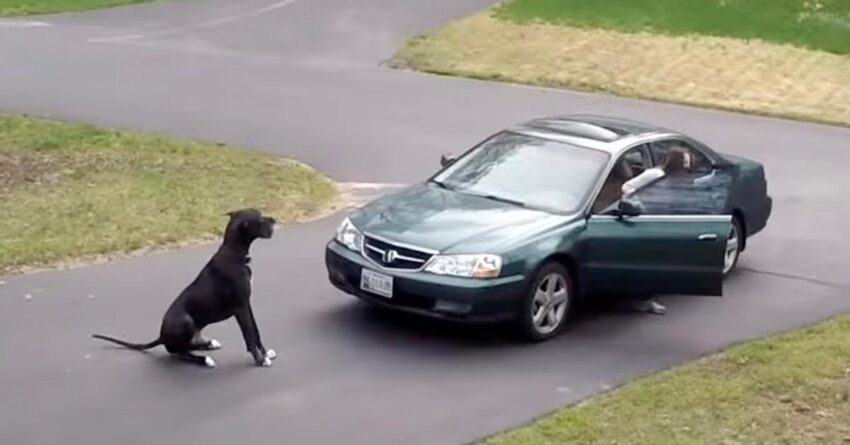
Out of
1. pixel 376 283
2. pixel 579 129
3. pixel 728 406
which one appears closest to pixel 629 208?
pixel 579 129

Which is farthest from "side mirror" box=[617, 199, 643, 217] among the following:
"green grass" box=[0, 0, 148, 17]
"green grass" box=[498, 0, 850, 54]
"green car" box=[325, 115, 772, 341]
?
"green grass" box=[0, 0, 148, 17]

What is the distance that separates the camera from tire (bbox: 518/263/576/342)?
1075cm

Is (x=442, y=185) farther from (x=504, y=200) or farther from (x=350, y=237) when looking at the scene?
(x=350, y=237)

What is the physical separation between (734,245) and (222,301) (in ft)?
16.9

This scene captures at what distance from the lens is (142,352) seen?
10094 millimetres

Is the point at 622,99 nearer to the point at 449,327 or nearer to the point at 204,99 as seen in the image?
the point at 204,99

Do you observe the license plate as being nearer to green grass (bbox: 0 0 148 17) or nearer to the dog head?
the dog head

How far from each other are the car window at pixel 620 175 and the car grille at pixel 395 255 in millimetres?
1478

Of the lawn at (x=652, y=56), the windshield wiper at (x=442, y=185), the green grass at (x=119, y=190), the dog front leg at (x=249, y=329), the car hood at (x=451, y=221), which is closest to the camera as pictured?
the dog front leg at (x=249, y=329)

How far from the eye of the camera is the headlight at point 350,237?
433 inches

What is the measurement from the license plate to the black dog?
1060 mm

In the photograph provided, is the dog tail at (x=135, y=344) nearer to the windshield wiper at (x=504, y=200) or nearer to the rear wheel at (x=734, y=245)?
the windshield wiper at (x=504, y=200)

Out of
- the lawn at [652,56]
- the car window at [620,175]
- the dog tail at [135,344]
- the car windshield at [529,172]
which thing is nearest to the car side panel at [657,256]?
the car window at [620,175]

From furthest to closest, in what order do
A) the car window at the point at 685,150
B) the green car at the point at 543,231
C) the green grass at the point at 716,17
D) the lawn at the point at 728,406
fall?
1. the green grass at the point at 716,17
2. the car window at the point at 685,150
3. the green car at the point at 543,231
4. the lawn at the point at 728,406
